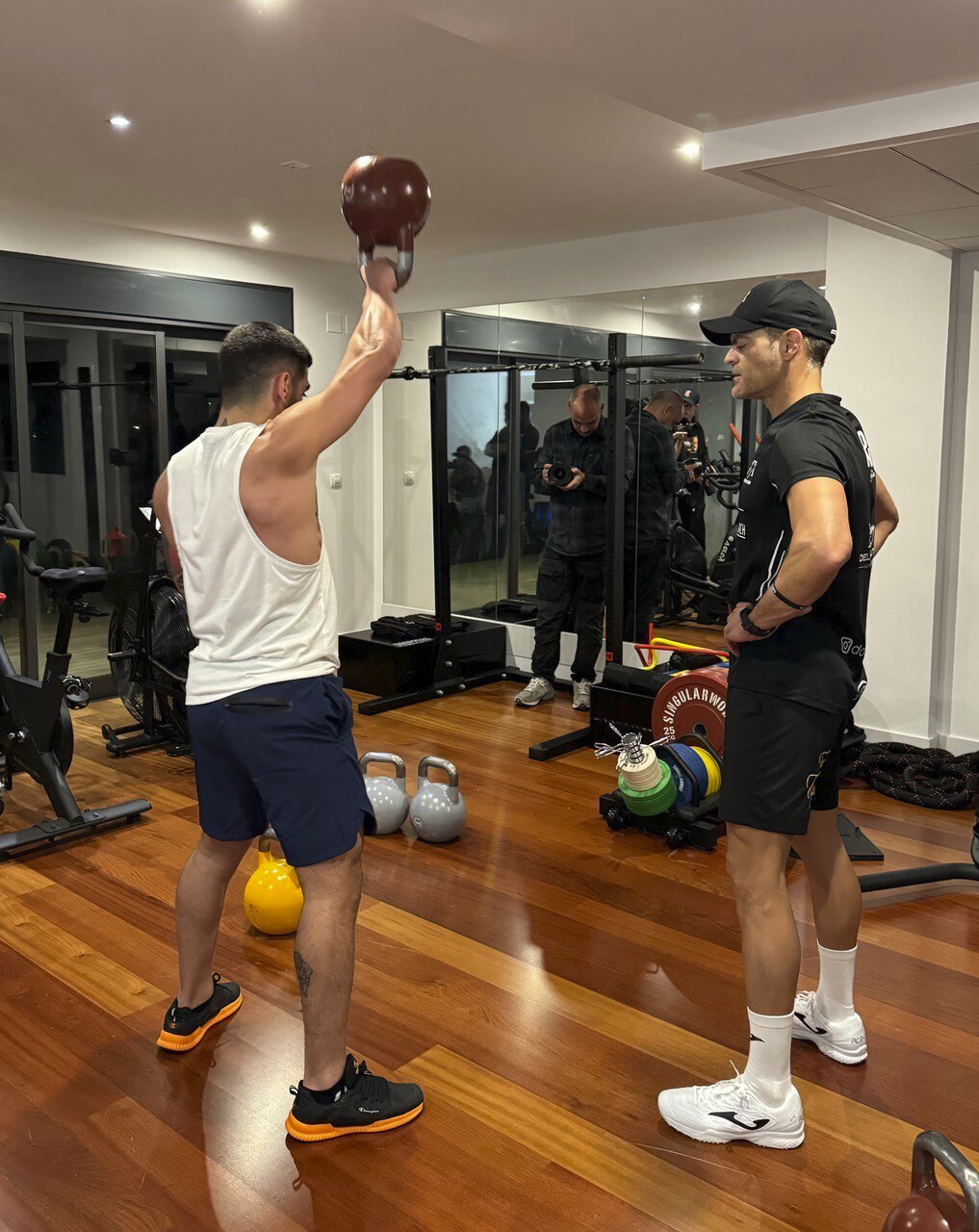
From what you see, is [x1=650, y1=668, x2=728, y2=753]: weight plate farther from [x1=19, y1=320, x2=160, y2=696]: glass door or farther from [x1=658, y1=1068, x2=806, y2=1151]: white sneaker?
[x1=19, y1=320, x2=160, y2=696]: glass door

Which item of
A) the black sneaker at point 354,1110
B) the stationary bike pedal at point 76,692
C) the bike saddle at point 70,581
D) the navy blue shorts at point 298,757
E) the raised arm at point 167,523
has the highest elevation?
the raised arm at point 167,523

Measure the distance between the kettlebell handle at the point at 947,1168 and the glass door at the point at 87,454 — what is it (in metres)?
4.41

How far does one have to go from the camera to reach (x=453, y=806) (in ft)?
11.5

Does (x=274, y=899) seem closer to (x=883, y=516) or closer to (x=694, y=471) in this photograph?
(x=883, y=516)

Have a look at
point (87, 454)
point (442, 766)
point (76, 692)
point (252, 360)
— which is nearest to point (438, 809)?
point (442, 766)

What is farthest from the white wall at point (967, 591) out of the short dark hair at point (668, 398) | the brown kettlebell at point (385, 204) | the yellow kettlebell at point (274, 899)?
the brown kettlebell at point (385, 204)

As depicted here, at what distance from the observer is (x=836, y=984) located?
2.27 metres

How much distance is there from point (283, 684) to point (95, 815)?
210cm

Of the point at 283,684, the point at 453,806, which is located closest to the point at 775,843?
the point at 283,684

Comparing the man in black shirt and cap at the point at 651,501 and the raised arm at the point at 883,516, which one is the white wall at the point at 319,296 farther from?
the raised arm at the point at 883,516

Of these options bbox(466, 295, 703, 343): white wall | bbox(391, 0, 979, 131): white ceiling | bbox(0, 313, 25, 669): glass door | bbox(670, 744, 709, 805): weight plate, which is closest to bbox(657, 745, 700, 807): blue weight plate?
bbox(670, 744, 709, 805): weight plate

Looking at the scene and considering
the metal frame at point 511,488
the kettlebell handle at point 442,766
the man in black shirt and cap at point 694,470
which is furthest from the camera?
the man in black shirt and cap at point 694,470

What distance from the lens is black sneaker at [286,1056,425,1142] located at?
2.01m

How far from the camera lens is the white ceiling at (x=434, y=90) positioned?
2.38 m
